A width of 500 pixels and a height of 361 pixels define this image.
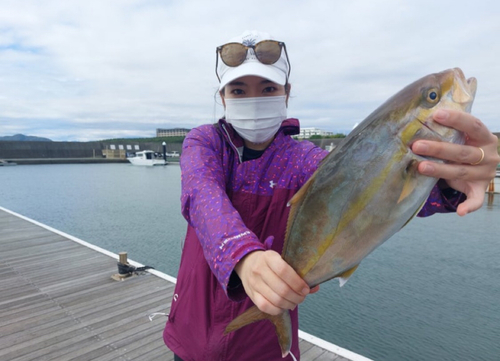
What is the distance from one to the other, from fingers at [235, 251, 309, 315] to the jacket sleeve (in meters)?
0.07

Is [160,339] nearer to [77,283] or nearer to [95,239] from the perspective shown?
[77,283]

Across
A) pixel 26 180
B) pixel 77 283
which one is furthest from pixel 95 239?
pixel 26 180

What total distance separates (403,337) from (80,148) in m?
78.9

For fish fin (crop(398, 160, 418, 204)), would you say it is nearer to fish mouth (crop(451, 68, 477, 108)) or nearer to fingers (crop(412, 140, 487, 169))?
fingers (crop(412, 140, 487, 169))

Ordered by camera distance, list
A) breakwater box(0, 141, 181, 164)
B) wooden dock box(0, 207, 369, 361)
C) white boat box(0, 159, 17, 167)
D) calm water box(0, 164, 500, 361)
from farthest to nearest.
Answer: breakwater box(0, 141, 181, 164) → white boat box(0, 159, 17, 167) → calm water box(0, 164, 500, 361) → wooden dock box(0, 207, 369, 361)

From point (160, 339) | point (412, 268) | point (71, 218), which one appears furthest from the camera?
point (71, 218)

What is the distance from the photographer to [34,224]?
1248 centimetres

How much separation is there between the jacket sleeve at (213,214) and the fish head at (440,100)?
0.78 meters

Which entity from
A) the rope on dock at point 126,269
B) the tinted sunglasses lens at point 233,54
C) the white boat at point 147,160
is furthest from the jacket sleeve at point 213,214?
the white boat at point 147,160

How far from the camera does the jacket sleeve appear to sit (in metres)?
1.34

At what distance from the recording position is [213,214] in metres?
1.47

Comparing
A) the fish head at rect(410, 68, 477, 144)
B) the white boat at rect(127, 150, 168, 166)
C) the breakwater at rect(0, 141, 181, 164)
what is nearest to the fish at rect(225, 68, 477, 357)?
the fish head at rect(410, 68, 477, 144)

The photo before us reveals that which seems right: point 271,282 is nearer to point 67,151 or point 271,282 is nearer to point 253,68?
point 253,68

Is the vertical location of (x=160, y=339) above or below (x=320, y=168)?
below
